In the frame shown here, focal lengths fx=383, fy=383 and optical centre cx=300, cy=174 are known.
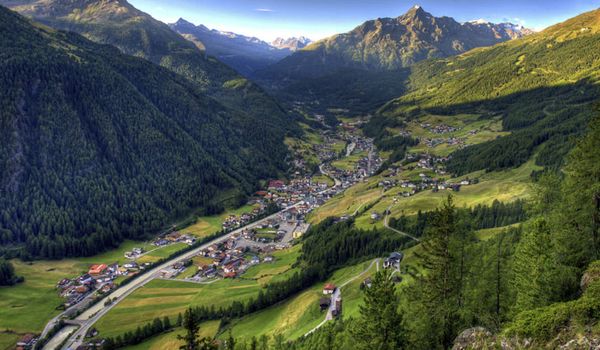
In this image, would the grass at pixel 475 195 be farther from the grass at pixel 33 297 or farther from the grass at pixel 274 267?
the grass at pixel 33 297

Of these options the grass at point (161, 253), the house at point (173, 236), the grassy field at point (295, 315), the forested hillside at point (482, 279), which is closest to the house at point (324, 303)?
the grassy field at point (295, 315)

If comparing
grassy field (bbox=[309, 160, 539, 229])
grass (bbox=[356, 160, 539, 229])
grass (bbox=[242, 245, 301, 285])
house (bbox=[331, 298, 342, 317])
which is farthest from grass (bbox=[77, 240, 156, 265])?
house (bbox=[331, 298, 342, 317])

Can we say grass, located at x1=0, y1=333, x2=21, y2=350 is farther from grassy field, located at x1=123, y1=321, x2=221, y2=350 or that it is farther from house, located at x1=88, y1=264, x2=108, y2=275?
house, located at x1=88, y1=264, x2=108, y2=275

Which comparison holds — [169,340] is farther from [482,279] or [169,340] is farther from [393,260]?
[482,279]

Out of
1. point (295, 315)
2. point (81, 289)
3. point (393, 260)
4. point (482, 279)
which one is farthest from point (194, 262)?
point (482, 279)

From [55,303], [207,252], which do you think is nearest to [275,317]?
[207,252]
